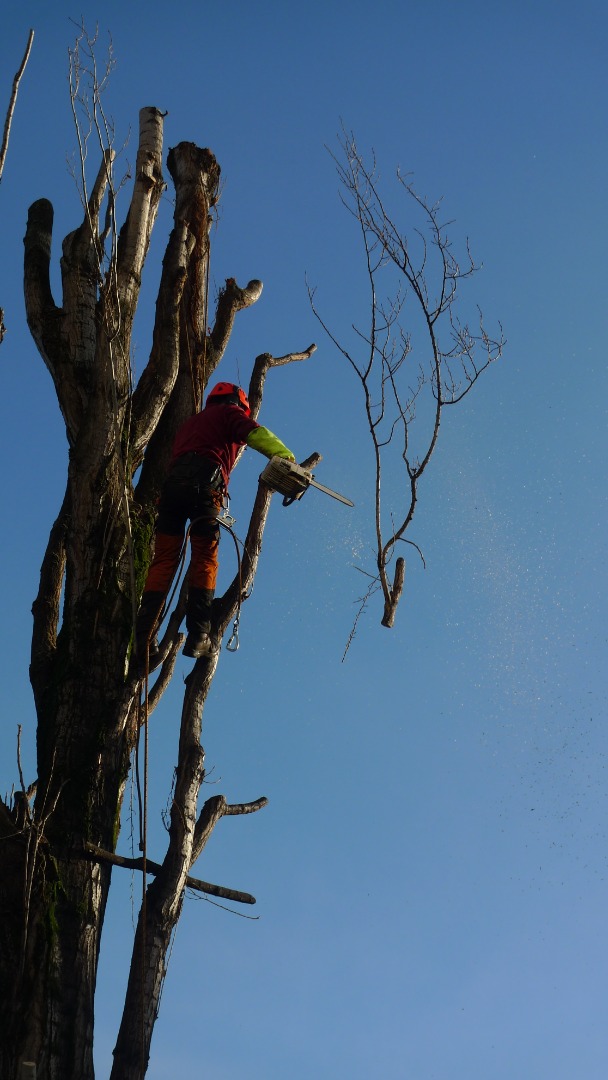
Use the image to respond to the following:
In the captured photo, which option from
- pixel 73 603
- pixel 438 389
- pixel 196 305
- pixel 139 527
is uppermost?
pixel 196 305

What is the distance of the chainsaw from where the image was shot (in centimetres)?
545

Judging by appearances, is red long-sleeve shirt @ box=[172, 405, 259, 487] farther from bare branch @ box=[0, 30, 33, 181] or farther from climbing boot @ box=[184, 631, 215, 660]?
bare branch @ box=[0, 30, 33, 181]

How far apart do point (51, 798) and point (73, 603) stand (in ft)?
3.25

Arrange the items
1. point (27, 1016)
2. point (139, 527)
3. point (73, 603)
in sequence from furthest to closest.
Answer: point (139, 527) < point (73, 603) < point (27, 1016)

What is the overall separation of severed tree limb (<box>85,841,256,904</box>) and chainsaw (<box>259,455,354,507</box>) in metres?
1.92

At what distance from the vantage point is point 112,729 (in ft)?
16.3

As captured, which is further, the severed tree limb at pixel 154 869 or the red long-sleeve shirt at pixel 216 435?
the red long-sleeve shirt at pixel 216 435

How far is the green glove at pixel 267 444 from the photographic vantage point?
5.44 m

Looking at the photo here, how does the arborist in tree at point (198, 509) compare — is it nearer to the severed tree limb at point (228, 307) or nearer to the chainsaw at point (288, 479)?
the chainsaw at point (288, 479)

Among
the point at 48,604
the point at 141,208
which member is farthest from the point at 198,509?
the point at 141,208

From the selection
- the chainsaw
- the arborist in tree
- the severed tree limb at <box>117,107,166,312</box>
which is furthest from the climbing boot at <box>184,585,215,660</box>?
the severed tree limb at <box>117,107,166,312</box>

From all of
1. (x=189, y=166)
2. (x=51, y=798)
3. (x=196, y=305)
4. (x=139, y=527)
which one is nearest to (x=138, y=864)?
(x=51, y=798)

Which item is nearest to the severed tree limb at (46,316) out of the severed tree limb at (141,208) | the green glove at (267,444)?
the severed tree limb at (141,208)

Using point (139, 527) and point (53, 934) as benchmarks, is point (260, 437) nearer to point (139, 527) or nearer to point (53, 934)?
A: point (139, 527)
